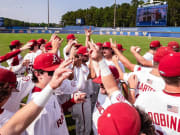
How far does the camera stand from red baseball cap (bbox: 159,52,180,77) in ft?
6.78

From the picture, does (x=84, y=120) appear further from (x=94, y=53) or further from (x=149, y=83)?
(x=94, y=53)

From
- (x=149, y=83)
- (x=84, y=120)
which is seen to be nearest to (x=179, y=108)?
(x=149, y=83)

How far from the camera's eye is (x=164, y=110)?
2.10 meters

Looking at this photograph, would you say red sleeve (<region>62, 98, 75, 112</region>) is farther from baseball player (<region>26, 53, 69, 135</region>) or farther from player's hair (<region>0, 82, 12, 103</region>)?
player's hair (<region>0, 82, 12, 103</region>)

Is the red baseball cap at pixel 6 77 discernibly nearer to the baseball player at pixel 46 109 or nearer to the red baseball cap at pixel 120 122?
the baseball player at pixel 46 109

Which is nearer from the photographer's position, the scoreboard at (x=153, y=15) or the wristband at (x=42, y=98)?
the wristband at (x=42, y=98)

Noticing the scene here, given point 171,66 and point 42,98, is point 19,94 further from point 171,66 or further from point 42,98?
point 171,66

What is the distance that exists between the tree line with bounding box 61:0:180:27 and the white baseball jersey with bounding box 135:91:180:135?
72012 mm

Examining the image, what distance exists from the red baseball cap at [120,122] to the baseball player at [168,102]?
3.21 ft

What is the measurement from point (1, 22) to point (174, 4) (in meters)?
68.7

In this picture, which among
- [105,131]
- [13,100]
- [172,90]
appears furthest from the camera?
[13,100]

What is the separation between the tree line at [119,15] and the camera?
219ft

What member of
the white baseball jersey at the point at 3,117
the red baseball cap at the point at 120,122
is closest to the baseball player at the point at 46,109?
the white baseball jersey at the point at 3,117

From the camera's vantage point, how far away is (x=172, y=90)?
210 centimetres
